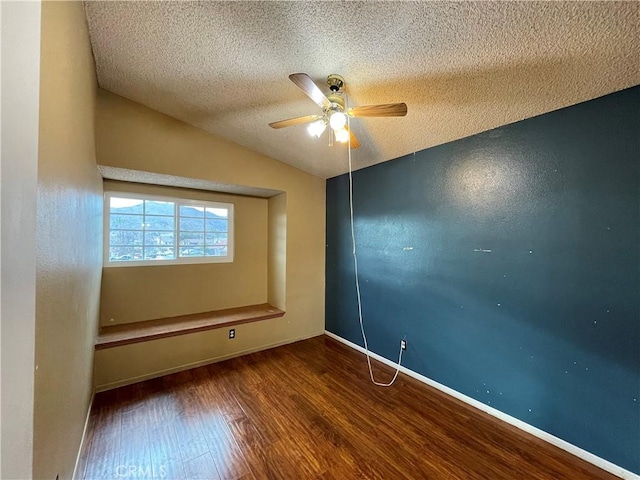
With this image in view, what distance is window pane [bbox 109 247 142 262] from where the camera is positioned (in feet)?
9.19

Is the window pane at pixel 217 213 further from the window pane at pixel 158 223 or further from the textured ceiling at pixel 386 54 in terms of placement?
the textured ceiling at pixel 386 54

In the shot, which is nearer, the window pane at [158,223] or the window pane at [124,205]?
the window pane at [124,205]

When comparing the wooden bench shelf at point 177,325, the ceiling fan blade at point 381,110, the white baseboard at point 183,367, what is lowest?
the white baseboard at point 183,367

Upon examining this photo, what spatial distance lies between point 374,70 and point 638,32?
1.27m

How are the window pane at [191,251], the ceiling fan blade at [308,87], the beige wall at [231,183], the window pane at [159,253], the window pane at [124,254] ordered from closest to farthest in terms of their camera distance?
the ceiling fan blade at [308,87] < the beige wall at [231,183] < the window pane at [124,254] < the window pane at [159,253] < the window pane at [191,251]

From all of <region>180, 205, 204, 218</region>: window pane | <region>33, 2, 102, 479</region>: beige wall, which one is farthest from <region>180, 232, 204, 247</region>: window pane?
<region>33, 2, 102, 479</region>: beige wall

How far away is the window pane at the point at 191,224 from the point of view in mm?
3257

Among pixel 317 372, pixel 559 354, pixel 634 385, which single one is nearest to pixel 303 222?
pixel 317 372

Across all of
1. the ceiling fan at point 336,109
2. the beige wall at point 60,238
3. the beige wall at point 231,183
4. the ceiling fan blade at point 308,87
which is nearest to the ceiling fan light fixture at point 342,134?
the ceiling fan at point 336,109

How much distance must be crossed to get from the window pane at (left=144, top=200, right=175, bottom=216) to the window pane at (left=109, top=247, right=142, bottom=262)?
461 mm

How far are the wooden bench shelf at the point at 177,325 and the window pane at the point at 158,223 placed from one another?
1.11m

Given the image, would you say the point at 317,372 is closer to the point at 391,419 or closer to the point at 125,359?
the point at 391,419

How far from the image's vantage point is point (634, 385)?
1528 mm

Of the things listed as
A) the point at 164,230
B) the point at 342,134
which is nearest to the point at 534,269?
the point at 342,134
